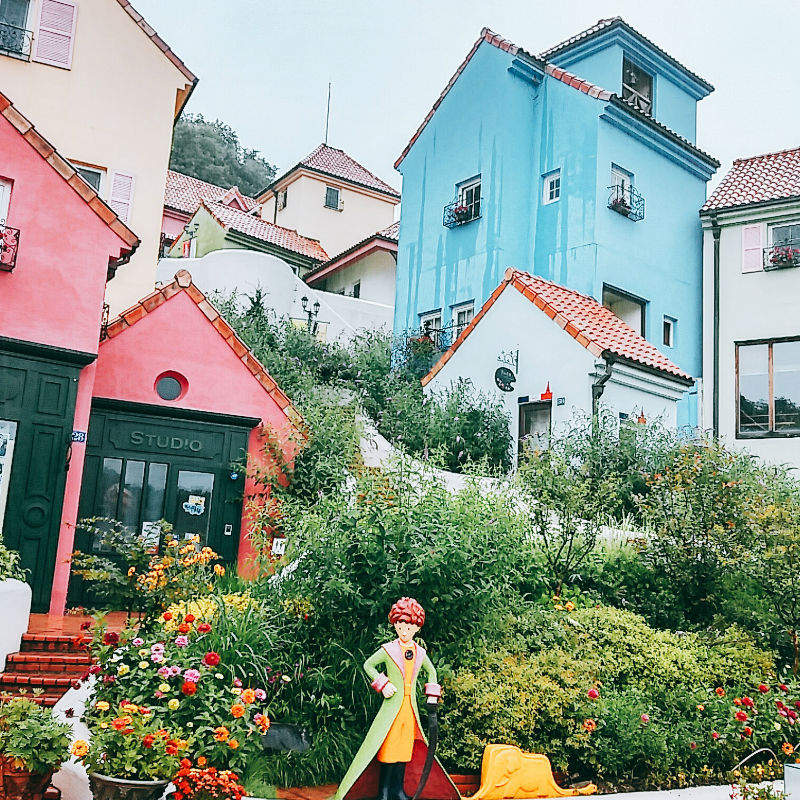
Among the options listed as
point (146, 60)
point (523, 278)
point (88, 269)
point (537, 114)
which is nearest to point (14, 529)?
point (88, 269)

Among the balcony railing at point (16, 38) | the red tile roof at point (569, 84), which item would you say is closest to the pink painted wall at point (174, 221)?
A: the red tile roof at point (569, 84)

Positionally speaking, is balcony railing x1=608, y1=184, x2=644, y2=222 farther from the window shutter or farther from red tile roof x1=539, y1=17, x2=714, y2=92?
the window shutter

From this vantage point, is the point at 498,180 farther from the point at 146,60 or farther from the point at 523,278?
the point at 146,60

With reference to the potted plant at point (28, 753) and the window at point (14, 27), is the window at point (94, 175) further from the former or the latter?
the potted plant at point (28, 753)

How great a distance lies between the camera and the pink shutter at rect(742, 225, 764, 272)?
18984mm

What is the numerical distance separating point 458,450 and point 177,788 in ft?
35.6

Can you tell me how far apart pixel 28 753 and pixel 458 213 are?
1737 centimetres

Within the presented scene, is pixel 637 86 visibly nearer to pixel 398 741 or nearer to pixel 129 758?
pixel 398 741

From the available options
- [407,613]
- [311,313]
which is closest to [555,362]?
[311,313]

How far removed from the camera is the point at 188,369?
12.5 m

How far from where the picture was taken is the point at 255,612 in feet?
25.5

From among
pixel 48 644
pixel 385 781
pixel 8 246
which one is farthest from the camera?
pixel 8 246

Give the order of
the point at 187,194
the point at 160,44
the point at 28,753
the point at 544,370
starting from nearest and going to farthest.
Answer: the point at 28,753, the point at 544,370, the point at 160,44, the point at 187,194

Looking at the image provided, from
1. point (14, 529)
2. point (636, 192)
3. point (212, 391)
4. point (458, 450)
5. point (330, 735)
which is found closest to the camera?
point (330, 735)
